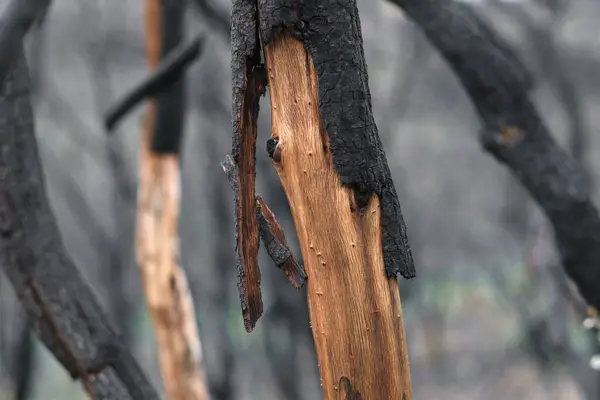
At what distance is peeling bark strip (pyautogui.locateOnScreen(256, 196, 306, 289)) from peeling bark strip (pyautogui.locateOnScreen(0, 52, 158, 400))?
0.73 metres

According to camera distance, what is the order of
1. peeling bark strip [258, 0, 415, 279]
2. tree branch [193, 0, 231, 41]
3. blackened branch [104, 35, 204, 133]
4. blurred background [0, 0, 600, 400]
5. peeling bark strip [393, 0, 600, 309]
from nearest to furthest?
peeling bark strip [258, 0, 415, 279]
peeling bark strip [393, 0, 600, 309]
blackened branch [104, 35, 204, 133]
tree branch [193, 0, 231, 41]
blurred background [0, 0, 600, 400]

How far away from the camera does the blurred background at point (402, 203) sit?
427 cm

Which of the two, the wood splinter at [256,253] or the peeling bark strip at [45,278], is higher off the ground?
the wood splinter at [256,253]

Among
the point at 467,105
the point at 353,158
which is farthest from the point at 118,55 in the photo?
the point at 353,158

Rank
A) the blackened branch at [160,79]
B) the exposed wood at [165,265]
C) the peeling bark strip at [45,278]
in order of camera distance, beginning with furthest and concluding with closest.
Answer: the exposed wood at [165,265] < the blackened branch at [160,79] < the peeling bark strip at [45,278]

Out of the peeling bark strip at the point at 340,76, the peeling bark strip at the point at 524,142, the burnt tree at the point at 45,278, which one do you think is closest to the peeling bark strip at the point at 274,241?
the peeling bark strip at the point at 340,76

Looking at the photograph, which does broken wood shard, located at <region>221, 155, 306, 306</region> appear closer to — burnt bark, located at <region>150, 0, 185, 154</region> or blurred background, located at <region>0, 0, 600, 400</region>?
burnt bark, located at <region>150, 0, 185, 154</region>

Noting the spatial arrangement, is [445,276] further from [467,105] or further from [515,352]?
[467,105]

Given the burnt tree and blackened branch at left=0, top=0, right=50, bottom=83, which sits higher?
blackened branch at left=0, top=0, right=50, bottom=83

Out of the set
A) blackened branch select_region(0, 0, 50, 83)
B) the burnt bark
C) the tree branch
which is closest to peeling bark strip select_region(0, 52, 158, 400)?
blackened branch select_region(0, 0, 50, 83)

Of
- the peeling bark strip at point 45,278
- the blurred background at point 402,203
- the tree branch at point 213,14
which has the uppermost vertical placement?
the tree branch at point 213,14

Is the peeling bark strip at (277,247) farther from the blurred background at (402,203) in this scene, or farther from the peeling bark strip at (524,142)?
the blurred background at (402,203)

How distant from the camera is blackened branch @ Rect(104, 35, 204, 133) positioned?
7.22 ft

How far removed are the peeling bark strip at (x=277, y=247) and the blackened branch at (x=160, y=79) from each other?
123 centimetres
